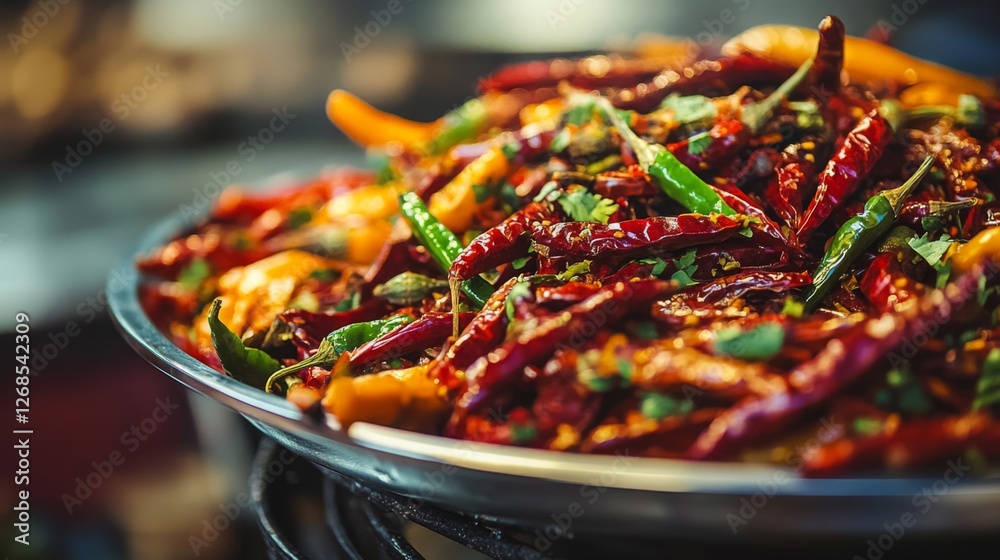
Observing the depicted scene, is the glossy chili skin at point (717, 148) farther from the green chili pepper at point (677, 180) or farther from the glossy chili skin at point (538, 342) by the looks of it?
the glossy chili skin at point (538, 342)

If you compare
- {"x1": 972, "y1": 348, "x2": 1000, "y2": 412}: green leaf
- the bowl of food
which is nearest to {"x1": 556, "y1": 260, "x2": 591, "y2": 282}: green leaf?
the bowl of food

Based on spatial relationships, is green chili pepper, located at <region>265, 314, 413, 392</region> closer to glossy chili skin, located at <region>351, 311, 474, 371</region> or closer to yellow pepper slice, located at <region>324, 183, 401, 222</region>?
glossy chili skin, located at <region>351, 311, 474, 371</region>

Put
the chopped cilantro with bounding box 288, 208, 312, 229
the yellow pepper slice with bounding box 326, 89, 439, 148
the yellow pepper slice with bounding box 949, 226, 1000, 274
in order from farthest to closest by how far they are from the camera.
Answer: the yellow pepper slice with bounding box 326, 89, 439, 148 → the chopped cilantro with bounding box 288, 208, 312, 229 → the yellow pepper slice with bounding box 949, 226, 1000, 274

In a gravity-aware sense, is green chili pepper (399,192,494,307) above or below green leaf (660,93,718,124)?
below

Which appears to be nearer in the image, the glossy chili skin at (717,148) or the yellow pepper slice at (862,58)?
the glossy chili skin at (717,148)

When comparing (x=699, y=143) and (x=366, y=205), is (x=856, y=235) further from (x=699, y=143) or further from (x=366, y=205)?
(x=366, y=205)

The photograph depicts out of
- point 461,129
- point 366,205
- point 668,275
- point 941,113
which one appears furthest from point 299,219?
point 941,113

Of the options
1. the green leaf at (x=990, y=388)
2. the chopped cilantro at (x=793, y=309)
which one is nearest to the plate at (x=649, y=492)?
the green leaf at (x=990, y=388)
